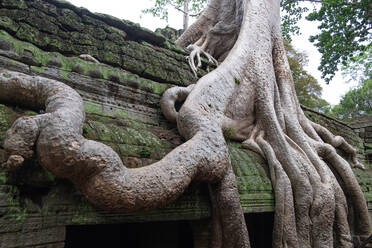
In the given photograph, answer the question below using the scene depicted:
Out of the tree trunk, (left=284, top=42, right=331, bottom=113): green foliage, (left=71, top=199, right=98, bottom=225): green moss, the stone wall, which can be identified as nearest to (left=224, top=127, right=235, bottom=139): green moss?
(left=71, top=199, right=98, bottom=225): green moss

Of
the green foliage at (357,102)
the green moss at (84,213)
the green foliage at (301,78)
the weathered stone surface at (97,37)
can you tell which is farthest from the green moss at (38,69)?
the green foliage at (357,102)

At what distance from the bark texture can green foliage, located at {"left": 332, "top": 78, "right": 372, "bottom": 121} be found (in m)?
13.5

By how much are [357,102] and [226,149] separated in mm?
17402

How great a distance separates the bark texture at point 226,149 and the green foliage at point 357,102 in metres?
13.5

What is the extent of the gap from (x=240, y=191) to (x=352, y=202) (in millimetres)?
2063

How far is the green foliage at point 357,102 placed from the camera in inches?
637

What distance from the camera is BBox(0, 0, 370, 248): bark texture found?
1.42 meters

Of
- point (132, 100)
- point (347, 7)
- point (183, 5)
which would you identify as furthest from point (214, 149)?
point (183, 5)

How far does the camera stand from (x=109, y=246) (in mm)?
3012

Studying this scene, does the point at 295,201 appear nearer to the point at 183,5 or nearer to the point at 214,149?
the point at 214,149

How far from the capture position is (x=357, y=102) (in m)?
16.6

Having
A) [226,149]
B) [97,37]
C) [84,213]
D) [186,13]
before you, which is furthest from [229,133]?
[186,13]

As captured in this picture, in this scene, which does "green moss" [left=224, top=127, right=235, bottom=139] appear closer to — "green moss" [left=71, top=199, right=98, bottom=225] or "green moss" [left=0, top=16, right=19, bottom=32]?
"green moss" [left=71, top=199, right=98, bottom=225]

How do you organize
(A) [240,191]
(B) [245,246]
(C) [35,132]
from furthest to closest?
(A) [240,191] → (B) [245,246] → (C) [35,132]
